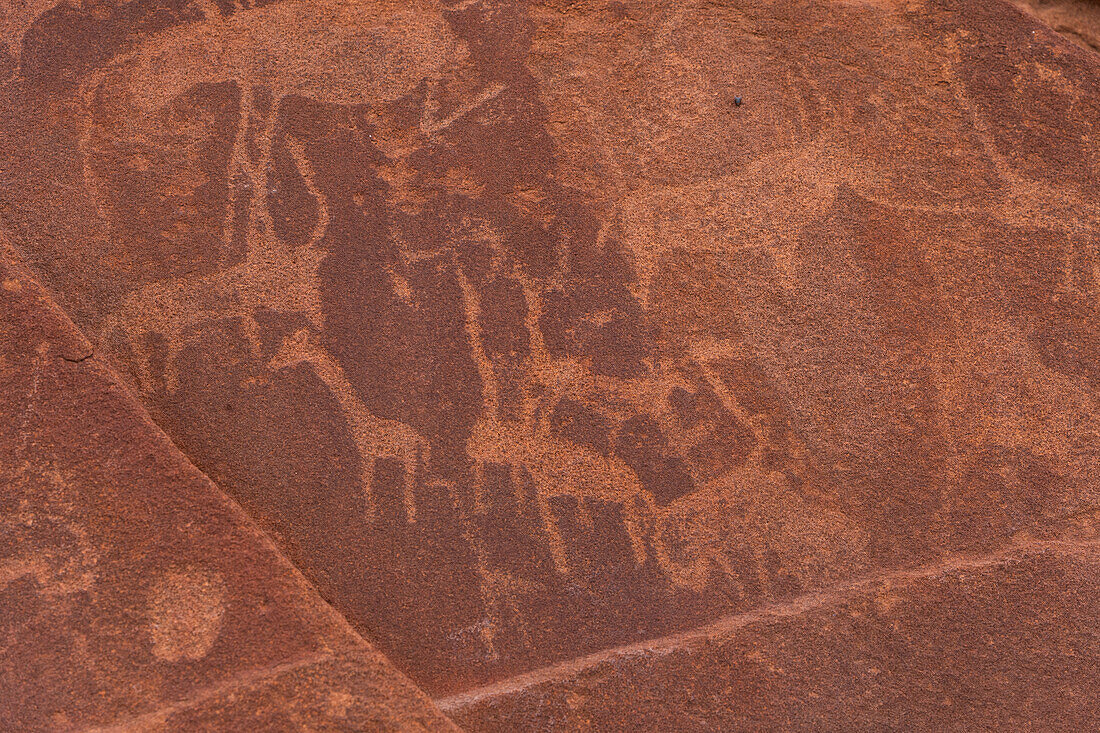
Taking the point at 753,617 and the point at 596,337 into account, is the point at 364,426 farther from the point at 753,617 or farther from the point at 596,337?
the point at 753,617

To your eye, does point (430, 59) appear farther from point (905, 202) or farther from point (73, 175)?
point (905, 202)

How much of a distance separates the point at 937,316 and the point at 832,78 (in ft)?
1.95

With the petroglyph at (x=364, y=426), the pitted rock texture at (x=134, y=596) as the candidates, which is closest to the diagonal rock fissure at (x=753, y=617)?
the pitted rock texture at (x=134, y=596)

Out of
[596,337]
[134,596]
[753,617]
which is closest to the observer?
[134,596]

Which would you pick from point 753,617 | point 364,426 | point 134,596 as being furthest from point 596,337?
point 134,596

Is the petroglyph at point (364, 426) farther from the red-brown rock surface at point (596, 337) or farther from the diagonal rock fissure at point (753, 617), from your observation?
the diagonal rock fissure at point (753, 617)

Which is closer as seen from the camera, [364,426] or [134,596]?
[134,596]

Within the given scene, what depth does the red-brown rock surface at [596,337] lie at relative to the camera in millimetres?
1620

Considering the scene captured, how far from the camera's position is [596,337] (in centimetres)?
182

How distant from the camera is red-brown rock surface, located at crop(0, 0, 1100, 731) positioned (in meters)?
1.62

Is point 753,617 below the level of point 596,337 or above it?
below

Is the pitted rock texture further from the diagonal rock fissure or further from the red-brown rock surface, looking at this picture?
the diagonal rock fissure

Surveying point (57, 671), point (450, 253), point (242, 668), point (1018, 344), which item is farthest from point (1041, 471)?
point (57, 671)

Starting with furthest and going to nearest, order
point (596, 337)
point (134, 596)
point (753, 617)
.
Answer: point (596, 337) < point (753, 617) < point (134, 596)
